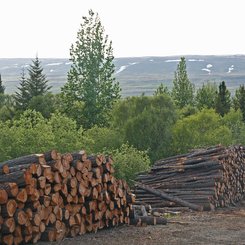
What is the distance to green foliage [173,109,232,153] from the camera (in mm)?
43656

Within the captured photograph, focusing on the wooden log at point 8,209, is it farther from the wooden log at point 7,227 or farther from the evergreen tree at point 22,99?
the evergreen tree at point 22,99

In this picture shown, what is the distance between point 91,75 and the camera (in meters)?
55.2

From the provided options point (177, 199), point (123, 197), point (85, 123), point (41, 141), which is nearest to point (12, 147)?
point (41, 141)

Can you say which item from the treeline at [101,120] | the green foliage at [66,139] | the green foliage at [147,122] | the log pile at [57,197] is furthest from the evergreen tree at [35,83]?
the log pile at [57,197]

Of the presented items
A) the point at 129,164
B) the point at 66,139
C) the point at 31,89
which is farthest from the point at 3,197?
the point at 31,89

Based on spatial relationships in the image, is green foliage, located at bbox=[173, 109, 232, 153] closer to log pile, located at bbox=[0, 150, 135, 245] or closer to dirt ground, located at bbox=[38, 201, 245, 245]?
dirt ground, located at bbox=[38, 201, 245, 245]

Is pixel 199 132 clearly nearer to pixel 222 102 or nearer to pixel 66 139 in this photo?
pixel 66 139

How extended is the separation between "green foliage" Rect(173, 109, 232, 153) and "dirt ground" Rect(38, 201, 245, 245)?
27.4 m

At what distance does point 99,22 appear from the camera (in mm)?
56562

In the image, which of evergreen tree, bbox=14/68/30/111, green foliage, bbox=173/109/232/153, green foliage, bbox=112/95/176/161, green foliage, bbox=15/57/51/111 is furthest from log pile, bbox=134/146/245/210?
green foliage, bbox=15/57/51/111

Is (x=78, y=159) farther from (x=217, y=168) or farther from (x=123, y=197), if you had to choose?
(x=217, y=168)

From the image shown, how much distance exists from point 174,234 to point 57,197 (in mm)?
2920

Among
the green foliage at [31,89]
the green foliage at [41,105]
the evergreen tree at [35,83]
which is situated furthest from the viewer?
the evergreen tree at [35,83]

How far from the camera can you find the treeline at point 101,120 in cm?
3077
